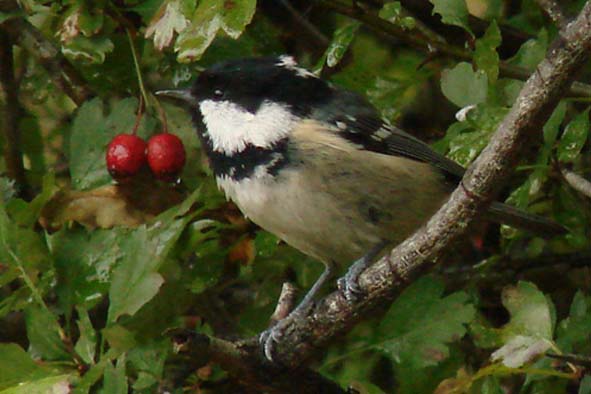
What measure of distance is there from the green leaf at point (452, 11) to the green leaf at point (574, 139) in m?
0.35

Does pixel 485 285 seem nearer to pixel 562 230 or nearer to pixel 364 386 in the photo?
pixel 562 230

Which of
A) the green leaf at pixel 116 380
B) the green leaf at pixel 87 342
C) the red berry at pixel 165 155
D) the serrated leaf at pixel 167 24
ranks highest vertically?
the serrated leaf at pixel 167 24

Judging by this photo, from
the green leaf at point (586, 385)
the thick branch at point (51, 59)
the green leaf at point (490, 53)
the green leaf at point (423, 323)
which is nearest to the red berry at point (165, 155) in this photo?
the thick branch at point (51, 59)

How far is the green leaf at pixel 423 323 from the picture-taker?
9.32 ft

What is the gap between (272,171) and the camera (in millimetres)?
2924

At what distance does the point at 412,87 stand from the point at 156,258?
3.30 feet

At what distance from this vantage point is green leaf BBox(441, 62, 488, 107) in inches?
114

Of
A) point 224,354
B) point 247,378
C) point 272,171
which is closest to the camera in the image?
point 224,354

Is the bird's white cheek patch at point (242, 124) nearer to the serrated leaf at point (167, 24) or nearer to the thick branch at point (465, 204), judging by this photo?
the serrated leaf at point (167, 24)

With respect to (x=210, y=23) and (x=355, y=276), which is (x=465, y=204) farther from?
(x=210, y=23)

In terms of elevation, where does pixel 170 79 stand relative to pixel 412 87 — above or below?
below

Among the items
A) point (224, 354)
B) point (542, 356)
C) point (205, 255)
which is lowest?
point (205, 255)

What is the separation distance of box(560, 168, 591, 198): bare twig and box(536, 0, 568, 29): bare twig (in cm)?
36

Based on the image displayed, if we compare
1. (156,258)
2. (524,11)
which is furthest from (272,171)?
(524,11)
